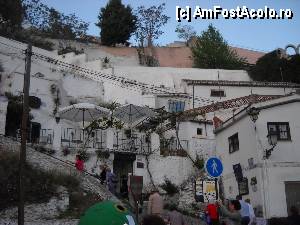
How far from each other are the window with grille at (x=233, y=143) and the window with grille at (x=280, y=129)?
2.43m

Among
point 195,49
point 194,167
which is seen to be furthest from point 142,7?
point 194,167

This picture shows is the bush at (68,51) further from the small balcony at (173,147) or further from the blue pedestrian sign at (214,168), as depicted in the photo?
the blue pedestrian sign at (214,168)

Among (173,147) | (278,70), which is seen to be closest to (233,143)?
(173,147)

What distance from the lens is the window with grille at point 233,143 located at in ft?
79.4

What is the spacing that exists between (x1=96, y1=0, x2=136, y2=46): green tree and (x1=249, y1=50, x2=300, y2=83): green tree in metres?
14.9

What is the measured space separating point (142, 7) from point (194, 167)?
28.0 metres

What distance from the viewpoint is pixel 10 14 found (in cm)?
4322

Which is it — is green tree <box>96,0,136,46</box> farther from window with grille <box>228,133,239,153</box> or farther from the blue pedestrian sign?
the blue pedestrian sign

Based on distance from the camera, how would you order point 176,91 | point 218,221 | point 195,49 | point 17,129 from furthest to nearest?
point 195,49, point 176,91, point 17,129, point 218,221

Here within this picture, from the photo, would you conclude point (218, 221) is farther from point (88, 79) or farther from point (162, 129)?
point (88, 79)

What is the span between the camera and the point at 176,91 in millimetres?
40156

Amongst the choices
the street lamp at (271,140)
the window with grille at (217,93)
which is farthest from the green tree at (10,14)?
the street lamp at (271,140)

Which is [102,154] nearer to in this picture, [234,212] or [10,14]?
[234,212]

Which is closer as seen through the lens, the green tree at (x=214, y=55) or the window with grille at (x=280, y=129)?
the window with grille at (x=280, y=129)
